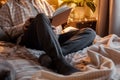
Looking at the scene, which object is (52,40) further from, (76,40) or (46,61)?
(76,40)

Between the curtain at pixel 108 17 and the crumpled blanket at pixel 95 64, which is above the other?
the crumpled blanket at pixel 95 64

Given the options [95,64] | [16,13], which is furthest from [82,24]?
[95,64]

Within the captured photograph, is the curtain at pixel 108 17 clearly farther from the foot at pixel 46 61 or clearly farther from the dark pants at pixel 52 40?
the foot at pixel 46 61

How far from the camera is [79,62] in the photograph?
4.75ft

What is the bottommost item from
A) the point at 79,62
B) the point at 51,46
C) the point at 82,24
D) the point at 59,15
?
the point at 82,24

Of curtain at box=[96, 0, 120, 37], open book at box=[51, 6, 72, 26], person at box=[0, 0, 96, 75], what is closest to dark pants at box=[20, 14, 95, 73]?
person at box=[0, 0, 96, 75]

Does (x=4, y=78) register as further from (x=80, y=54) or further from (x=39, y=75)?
(x=80, y=54)

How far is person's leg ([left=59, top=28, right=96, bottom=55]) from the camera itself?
65.9 inches

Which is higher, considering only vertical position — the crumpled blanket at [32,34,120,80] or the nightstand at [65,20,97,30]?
the crumpled blanket at [32,34,120,80]

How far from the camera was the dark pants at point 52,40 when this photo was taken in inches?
55.2

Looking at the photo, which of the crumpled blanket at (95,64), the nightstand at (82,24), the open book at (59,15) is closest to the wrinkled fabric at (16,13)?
the open book at (59,15)

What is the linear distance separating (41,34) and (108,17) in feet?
4.87

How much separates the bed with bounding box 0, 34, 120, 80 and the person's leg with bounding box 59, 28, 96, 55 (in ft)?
0.16

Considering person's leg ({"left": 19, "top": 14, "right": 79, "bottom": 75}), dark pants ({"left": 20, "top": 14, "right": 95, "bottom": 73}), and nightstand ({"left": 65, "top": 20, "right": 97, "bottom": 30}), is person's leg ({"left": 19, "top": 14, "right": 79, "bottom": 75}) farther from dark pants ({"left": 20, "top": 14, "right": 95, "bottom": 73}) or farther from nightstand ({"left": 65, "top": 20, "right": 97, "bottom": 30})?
nightstand ({"left": 65, "top": 20, "right": 97, "bottom": 30})
